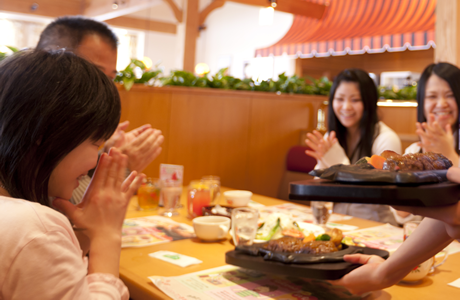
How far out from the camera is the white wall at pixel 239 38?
417 inches

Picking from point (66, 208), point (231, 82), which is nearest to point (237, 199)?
point (66, 208)

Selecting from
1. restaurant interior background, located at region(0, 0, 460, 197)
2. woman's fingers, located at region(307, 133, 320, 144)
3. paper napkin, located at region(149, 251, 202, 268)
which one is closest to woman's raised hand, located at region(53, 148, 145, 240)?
paper napkin, located at region(149, 251, 202, 268)

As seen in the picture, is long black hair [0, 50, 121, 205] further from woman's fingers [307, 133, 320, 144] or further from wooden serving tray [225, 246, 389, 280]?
woman's fingers [307, 133, 320, 144]

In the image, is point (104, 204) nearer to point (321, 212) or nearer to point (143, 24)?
point (321, 212)

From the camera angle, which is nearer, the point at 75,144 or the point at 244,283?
the point at 75,144

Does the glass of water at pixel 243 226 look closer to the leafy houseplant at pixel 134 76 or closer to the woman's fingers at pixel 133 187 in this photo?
the woman's fingers at pixel 133 187

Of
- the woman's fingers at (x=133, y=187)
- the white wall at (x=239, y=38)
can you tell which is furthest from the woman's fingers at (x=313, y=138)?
the white wall at (x=239, y=38)

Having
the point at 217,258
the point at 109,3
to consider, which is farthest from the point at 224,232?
the point at 109,3

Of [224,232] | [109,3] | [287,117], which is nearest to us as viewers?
[224,232]

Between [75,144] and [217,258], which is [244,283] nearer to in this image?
[217,258]

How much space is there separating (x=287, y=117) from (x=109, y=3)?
23.9ft

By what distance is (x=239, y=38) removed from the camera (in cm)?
1157

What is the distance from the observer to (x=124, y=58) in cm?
1230

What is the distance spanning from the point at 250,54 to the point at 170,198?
9733 mm
